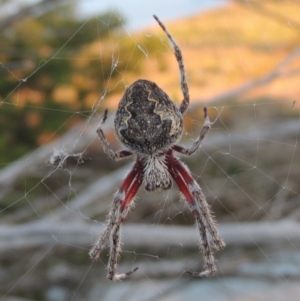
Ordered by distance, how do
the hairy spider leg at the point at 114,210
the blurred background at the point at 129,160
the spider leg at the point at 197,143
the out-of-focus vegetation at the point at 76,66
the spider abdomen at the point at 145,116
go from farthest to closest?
the out-of-focus vegetation at the point at 76,66 → the blurred background at the point at 129,160 → the hairy spider leg at the point at 114,210 → the spider leg at the point at 197,143 → the spider abdomen at the point at 145,116

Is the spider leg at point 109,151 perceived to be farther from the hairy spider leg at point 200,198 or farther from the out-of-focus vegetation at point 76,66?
the out-of-focus vegetation at point 76,66

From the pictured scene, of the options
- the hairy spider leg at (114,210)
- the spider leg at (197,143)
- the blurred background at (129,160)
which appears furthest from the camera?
the blurred background at (129,160)

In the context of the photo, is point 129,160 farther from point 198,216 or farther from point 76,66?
point 198,216

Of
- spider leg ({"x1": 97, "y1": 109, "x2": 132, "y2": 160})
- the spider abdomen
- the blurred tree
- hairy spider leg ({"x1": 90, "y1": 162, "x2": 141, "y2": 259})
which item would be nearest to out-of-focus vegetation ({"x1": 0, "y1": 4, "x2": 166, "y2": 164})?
the blurred tree

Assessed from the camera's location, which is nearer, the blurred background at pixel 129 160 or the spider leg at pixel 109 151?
the spider leg at pixel 109 151

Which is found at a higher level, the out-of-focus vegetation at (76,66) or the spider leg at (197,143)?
the spider leg at (197,143)

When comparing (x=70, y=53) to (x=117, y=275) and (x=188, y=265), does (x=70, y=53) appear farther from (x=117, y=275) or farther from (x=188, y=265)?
(x=117, y=275)

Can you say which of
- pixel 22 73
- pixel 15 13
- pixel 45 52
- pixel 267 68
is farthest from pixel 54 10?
pixel 267 68

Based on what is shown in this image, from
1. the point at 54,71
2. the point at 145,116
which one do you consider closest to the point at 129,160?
the point at 54,71

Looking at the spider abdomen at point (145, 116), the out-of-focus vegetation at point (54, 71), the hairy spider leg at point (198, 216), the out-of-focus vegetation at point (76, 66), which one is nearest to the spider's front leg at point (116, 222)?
the hairy spider leg at point (198, 216)
